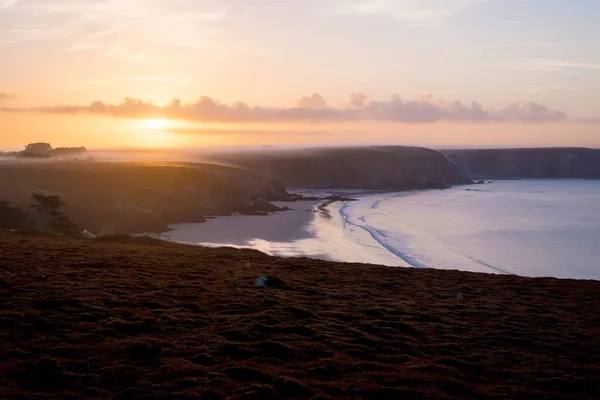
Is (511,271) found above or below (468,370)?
below

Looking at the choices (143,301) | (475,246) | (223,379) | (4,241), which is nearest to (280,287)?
(143,301)

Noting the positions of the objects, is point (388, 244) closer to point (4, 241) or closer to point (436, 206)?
point (4, 241)

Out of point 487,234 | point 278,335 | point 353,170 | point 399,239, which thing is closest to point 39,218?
point 399,239

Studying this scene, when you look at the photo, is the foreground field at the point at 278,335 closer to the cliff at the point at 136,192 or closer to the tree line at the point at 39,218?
the tree line at the point at 39,218

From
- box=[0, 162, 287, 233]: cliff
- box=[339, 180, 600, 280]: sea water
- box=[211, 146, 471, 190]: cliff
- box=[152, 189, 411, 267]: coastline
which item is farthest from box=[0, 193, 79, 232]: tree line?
box=[211, 146, 471, 190]: cliff

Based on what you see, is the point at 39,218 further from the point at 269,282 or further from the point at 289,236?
the point at 269,282

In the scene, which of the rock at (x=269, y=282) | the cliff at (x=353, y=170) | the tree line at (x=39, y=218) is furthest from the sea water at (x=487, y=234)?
the cliff at (x=353, y=170)
